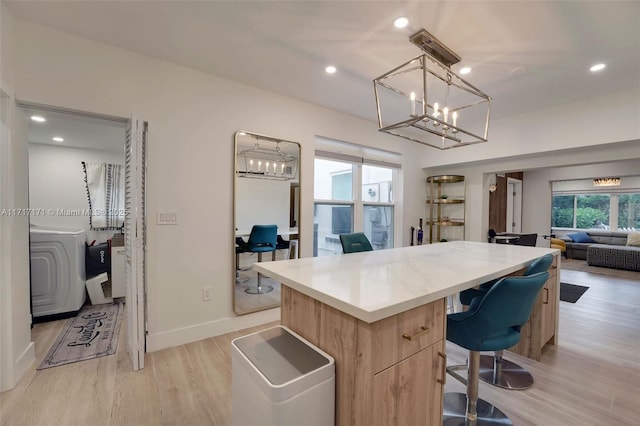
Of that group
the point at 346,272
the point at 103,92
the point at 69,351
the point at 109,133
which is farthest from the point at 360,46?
the point at 69,351

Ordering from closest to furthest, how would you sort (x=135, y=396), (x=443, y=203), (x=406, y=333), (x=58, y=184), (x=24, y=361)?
(x=406, y=333) → (x=135, y=396) → (x=24, y=361) → (x=58, y=184) → (x=443, y=203)

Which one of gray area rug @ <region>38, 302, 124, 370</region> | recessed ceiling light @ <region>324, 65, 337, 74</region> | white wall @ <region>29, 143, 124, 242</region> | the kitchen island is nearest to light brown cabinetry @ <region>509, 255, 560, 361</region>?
the kitchen island

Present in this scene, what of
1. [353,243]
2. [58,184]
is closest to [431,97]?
[353,243]

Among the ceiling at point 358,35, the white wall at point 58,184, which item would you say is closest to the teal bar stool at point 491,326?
the ceiling at point 358,35

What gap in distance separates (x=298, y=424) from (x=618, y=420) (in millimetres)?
2015

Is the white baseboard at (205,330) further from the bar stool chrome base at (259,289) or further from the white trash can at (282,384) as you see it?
the white trash can at (282,384)

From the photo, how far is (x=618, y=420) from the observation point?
1.63 metres

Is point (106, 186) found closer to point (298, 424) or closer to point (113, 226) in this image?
point (113, 226)

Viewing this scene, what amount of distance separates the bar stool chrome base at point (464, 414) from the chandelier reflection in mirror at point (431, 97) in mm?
1814

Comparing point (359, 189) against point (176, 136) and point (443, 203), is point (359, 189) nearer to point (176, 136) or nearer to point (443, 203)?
point (443, 203)

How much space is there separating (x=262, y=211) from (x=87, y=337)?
2.01 m

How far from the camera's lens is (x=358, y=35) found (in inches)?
81.0

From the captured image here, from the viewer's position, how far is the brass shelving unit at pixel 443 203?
4734mm

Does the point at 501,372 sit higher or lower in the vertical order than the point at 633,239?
lower
